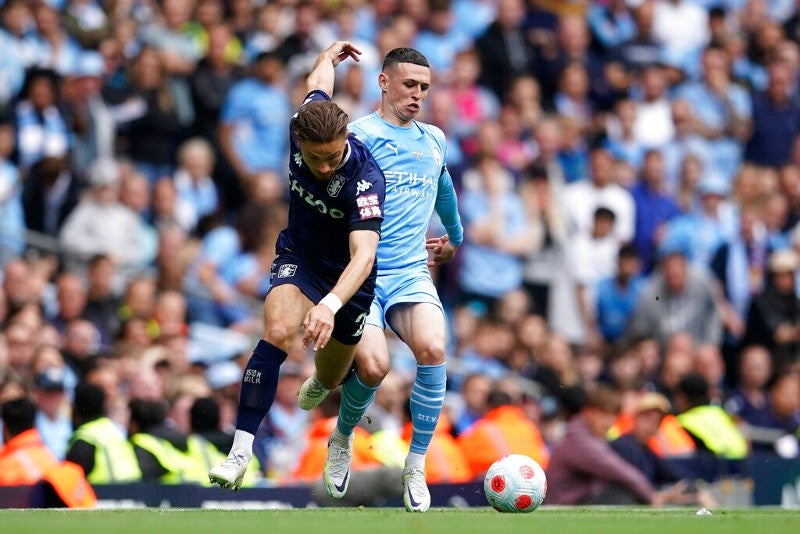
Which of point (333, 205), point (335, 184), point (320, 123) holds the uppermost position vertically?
point (320, 123)

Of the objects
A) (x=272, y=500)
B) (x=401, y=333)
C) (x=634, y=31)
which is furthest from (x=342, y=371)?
(x=634, y=31)

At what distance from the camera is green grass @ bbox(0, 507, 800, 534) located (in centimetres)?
810

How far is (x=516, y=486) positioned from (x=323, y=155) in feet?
8.36

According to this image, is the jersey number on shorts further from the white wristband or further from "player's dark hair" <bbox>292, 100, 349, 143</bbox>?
"player's dark hair" <bbox>292, 100, 349, 143</bbox>

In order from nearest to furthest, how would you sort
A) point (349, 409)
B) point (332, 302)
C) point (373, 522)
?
point (373, 522), point (332, 302), point (349, 409)

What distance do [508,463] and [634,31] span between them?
12.8 meters

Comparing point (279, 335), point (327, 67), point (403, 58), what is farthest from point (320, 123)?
point (403, 58)

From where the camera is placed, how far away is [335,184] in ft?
31.9

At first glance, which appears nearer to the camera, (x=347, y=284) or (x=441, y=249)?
(x=347, y=284)

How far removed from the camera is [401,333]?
35.1ft

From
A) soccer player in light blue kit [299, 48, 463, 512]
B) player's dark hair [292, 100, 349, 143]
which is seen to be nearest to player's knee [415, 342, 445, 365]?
soccer player in light blue kit [299, 48, 463, 512]

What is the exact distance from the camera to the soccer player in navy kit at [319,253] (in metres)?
9.44

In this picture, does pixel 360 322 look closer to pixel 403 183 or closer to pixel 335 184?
pixel 335 184

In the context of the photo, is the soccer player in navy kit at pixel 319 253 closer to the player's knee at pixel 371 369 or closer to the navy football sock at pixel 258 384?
the navy football sock at pixel 258 384
